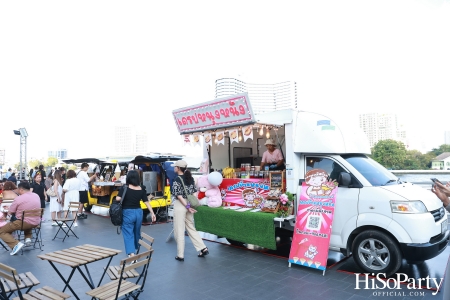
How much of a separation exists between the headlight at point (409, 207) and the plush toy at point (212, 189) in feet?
11.7

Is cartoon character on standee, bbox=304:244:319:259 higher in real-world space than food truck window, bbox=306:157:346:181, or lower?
lower

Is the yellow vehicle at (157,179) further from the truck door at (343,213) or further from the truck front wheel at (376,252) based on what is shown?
the truck front wheel at (376,252)

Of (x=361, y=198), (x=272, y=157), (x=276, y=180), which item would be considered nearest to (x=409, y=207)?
(x=361, y=198)

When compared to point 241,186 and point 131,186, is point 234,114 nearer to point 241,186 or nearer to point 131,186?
point 241,186

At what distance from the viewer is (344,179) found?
4.81 metres

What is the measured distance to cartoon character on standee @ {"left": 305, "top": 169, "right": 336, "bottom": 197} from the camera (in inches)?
199

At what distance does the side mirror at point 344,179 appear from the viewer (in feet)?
15.7

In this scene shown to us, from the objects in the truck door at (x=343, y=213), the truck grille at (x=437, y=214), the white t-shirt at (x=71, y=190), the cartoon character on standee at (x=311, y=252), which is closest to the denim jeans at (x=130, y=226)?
the cartoon character on standee at (x=311, y=252)

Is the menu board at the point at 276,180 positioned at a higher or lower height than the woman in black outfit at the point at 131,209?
higher

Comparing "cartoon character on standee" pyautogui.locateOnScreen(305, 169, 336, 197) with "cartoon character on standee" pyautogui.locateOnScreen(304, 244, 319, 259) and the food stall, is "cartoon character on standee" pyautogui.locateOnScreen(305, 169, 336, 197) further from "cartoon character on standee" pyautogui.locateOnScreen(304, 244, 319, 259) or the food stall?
"cartoon character on standee" pyautogui.locateOnScreen(304, 244, 319, 259)

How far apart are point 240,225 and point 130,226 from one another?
2167 mm

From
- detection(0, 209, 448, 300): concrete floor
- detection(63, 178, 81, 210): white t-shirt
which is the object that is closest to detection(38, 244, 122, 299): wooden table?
detection(0, 209, 448, 300): concrete floor

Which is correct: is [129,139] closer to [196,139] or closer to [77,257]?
[196,139]

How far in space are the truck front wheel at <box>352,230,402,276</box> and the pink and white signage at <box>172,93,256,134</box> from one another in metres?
2.77
